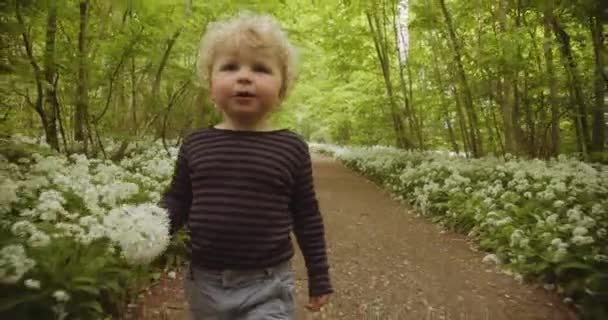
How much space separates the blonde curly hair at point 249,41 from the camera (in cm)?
199

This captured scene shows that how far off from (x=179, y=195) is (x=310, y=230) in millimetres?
584

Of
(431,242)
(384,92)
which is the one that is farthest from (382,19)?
(431,242)

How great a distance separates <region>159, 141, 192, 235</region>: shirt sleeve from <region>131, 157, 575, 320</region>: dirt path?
8.30 ft

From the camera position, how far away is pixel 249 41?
6.50 feet

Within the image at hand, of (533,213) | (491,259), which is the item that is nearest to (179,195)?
(491,259)

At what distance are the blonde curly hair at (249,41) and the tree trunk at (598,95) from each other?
280 inches

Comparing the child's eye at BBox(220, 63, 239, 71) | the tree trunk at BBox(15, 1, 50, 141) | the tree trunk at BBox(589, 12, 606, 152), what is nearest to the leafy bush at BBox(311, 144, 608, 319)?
the tree trunk at BBox(589, 12, 606, 152)

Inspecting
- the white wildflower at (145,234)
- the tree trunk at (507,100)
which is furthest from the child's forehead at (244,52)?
the tree trunk at (507,100)

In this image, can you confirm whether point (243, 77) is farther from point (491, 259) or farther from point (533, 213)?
point (533, 213)

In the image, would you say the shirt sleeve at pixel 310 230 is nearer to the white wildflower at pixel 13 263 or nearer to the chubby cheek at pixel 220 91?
the chubby cheek at pixel 220 91

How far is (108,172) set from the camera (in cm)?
677

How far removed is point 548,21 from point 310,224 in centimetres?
954

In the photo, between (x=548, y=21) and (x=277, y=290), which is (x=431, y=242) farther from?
(x=277, y=290)

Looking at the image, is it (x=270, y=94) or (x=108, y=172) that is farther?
(x=108, y=172)
